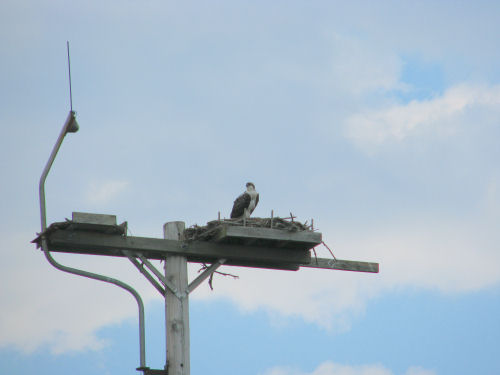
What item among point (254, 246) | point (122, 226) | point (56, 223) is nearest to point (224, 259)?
point (254, 246)

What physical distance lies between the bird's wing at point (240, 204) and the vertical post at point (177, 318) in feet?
18.0

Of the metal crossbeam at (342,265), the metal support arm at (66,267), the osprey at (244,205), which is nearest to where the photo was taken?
the metal support arm at (66,267)

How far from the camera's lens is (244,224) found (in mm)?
11977

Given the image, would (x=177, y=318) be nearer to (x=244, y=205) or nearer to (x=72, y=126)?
(x=72, y=126)

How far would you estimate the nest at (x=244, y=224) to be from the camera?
Answer: 11.0 m

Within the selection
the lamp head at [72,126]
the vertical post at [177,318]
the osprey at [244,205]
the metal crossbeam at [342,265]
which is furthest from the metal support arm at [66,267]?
the osprey at [244,205]

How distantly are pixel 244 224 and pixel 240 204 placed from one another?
14.1ft

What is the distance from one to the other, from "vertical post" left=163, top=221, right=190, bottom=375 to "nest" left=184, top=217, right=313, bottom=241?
0.28m

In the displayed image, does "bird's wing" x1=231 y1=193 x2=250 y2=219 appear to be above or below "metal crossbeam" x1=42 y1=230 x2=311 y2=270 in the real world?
above

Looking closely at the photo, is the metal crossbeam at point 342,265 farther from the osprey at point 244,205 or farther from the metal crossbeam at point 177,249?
the osprey at point 244,205

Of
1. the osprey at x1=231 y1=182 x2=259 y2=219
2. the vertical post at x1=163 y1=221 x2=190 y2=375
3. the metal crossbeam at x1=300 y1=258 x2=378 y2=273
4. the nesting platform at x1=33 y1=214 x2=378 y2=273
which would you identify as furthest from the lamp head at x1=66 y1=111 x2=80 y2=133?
the osprey at x1=231 y1=182 x2=259 y2=219

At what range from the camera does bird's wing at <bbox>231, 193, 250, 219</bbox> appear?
1627cm

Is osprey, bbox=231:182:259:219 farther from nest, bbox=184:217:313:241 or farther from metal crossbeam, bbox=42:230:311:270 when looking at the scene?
metal crossbeam, bbox=42:230:311:270

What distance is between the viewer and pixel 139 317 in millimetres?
9930
